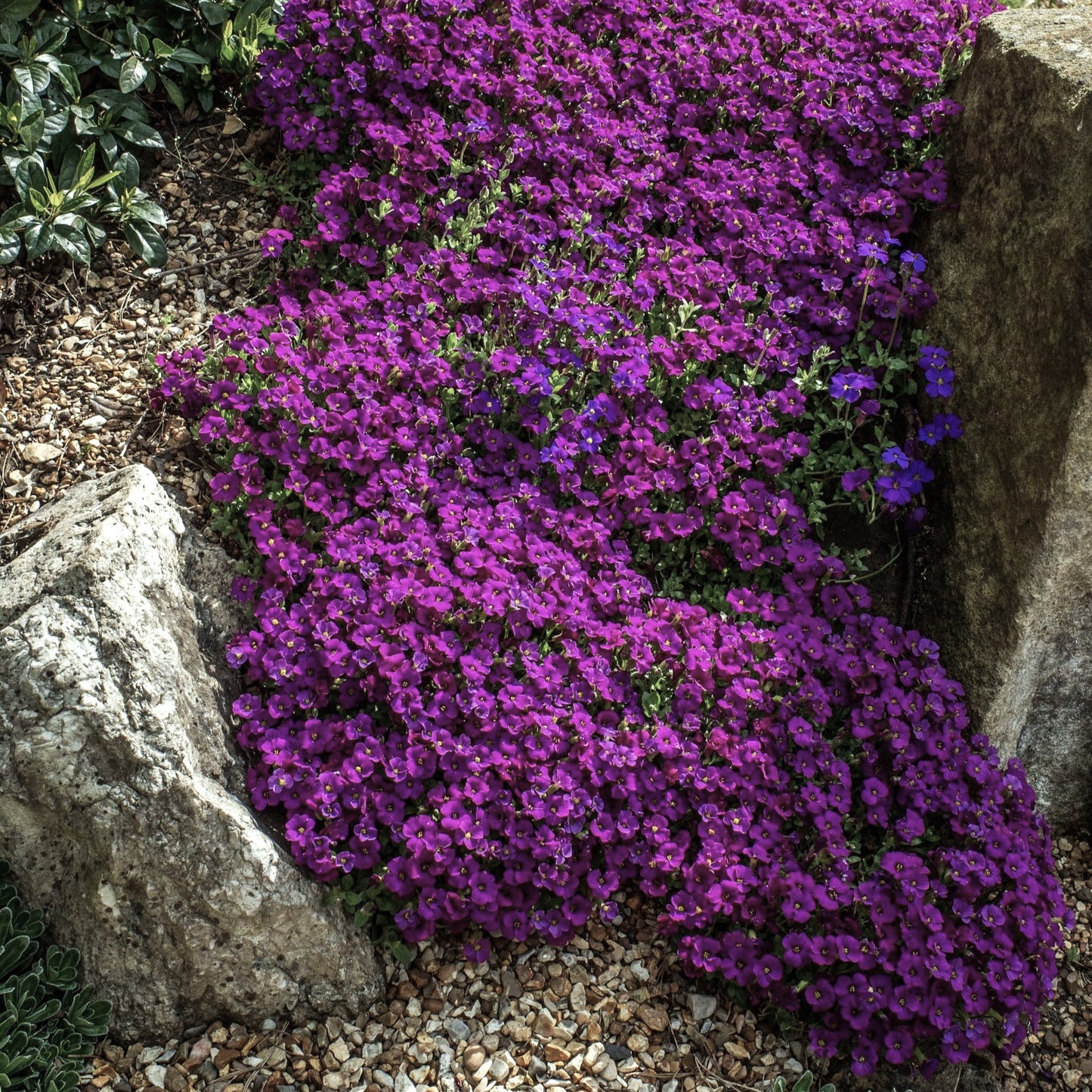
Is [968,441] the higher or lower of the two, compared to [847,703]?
higher

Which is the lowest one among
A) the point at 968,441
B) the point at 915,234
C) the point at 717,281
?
the point at 968,441

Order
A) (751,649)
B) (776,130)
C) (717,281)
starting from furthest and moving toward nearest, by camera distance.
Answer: (776,130) < (717,281) < (751,649)

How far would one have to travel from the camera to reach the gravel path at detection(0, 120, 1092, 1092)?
10.1ft

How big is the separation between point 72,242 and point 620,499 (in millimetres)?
2383

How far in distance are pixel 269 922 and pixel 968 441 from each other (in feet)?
9.37

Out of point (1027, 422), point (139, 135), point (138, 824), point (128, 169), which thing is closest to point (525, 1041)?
point (138, 824)

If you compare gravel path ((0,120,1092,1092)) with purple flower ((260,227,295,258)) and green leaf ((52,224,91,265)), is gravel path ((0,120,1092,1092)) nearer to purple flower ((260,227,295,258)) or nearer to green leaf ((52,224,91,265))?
green leaf ((52,224,91,265))

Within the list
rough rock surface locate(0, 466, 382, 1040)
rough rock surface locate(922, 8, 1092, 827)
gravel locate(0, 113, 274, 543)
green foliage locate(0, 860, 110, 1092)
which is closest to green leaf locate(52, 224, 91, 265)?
gravel locate(0, 113, 274, 543)

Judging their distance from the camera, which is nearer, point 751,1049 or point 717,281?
point 751,1049

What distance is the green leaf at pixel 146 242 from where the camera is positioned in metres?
4.45

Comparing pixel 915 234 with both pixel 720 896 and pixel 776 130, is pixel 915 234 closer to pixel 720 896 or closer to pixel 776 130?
pixel 776 130

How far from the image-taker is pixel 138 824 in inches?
117

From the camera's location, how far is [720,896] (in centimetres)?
319

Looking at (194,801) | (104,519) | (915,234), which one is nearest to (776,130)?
(915,234)
